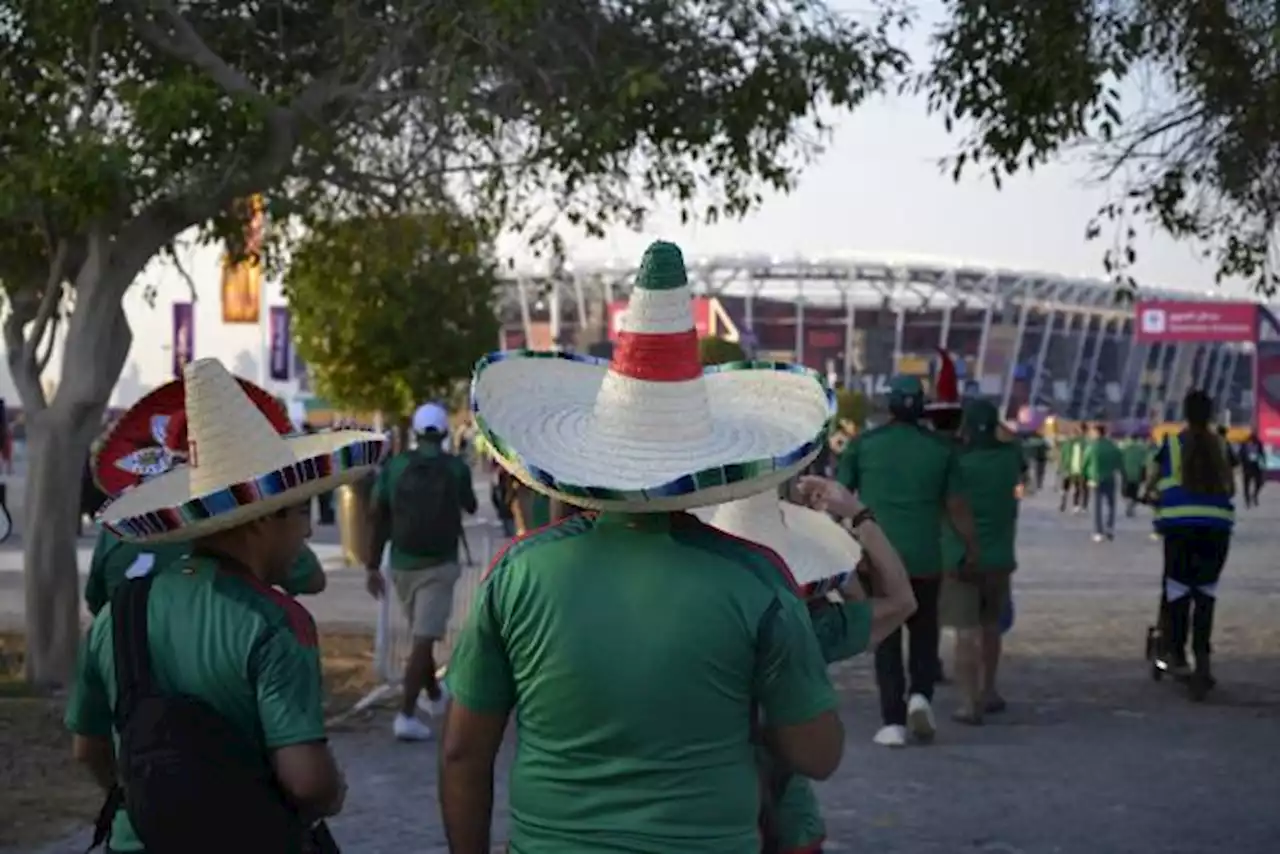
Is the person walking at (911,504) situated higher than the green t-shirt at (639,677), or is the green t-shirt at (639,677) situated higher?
the green t-shirt at (639,677)

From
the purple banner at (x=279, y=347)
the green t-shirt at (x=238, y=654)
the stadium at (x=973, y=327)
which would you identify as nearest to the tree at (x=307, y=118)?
the green t-shirt at (x=238, y=654)

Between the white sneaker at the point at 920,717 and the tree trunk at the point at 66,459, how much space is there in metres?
4.94

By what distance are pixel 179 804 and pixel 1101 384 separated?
484 feet

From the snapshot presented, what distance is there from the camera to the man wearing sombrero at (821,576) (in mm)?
Result: 4504

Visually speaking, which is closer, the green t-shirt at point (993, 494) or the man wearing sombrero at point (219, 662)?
the man wearing sombrero at point (219, 662)

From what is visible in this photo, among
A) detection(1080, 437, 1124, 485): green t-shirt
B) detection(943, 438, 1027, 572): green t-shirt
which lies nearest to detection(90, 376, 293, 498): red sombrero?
detection(943, 438, 1027, 572): green t-shirt

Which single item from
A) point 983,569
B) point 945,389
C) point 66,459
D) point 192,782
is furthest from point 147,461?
point 66,459

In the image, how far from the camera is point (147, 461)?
207 inches

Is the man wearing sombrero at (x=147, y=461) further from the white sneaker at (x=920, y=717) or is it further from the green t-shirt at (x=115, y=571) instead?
the white sneaker at (x=920, y=717)

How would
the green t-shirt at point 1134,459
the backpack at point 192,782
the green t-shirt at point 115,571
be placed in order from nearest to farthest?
the backpack at point 192,782, the green t-shirt at point 115,571, the green t-shirt at point 1134,459

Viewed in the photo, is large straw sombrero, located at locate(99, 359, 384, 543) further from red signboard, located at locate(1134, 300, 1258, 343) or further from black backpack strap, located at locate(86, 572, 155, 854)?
red signboard, located at locate(1134, 300, 1258, 343)

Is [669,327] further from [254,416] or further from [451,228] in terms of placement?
[451,228]

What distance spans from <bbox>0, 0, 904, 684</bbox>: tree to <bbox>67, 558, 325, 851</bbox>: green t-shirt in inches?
297

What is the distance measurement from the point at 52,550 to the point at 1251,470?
34333 mm
